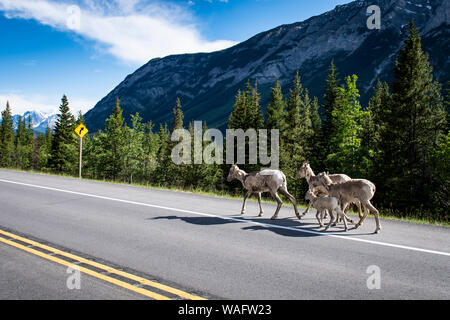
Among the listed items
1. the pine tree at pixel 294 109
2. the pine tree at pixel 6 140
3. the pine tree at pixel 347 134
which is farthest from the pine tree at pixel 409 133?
the pine tree at pixel 6 140

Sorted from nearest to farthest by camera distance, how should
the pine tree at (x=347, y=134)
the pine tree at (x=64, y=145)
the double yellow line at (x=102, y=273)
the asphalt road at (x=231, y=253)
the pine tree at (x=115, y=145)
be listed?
the double yellow line at (x=102, y=273), the asphalt road at (x=231, y=253), the pine tree at (x=347, y=134), the pine tree at (x=115, y=145), the pine tree at (x=64, y=145)

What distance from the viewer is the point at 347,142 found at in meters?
33.0

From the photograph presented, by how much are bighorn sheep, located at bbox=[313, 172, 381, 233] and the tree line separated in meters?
4.84

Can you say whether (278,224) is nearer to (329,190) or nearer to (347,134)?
(329,190)

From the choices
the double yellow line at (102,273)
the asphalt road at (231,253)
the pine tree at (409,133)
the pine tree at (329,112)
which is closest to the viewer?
the double yellow line at (102,273)

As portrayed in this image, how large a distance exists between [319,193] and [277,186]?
127 centimetres

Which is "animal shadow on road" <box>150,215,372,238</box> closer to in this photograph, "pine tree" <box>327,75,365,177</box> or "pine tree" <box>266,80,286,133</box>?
"pine tree" <box>327,75,365,177</box>

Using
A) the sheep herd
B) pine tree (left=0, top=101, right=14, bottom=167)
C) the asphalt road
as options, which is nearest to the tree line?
the sheep herd

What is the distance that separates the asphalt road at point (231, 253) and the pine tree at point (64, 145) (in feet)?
148

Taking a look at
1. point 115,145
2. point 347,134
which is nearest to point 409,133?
point 347,134

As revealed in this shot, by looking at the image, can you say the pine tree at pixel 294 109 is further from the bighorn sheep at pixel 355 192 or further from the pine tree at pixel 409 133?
the bighorn sheep at pixel 355 192

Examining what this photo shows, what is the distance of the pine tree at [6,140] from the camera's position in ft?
254

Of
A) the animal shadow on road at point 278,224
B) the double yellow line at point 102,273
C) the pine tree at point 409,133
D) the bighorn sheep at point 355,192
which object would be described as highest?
the pine tree at point 409,133
